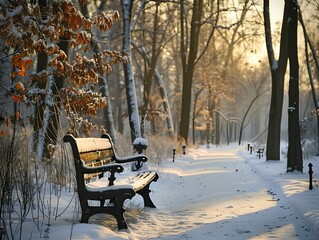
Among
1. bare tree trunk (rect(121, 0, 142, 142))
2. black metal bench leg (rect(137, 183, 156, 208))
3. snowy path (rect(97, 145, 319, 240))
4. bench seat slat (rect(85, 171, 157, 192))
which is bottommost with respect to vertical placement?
snowy path (rect(97, 145, 319, 240))

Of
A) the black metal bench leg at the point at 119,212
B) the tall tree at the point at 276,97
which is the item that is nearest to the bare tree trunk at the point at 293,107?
the tall tree at the point at 276,97

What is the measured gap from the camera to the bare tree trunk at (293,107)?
1107 centimetres

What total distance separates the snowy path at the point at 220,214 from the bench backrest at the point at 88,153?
2.86 feet

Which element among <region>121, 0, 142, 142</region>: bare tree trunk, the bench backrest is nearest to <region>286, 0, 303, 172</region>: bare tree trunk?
<region>121, 0, 142, 142</region>: bare tree trunk

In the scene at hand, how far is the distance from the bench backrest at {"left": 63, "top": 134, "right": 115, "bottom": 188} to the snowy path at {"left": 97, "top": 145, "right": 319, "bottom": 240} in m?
0.87

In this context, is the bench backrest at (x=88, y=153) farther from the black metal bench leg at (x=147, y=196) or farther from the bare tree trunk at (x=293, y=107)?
the bare tree trunk at (x=293, y=107)

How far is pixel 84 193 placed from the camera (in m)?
4.95

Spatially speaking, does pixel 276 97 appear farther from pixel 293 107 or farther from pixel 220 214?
pixel 220 214

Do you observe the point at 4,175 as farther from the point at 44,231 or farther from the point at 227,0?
the point at 227,0

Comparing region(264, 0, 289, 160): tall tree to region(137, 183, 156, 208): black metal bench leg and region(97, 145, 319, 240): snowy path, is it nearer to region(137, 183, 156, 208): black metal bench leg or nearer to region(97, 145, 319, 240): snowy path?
region(97, 145, 319, 240): snowy path

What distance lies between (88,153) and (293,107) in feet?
24.6

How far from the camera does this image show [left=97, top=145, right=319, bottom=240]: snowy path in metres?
5.19

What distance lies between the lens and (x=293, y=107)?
11188mm

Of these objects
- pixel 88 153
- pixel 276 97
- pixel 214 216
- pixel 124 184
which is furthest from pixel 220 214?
pixel 276 97
